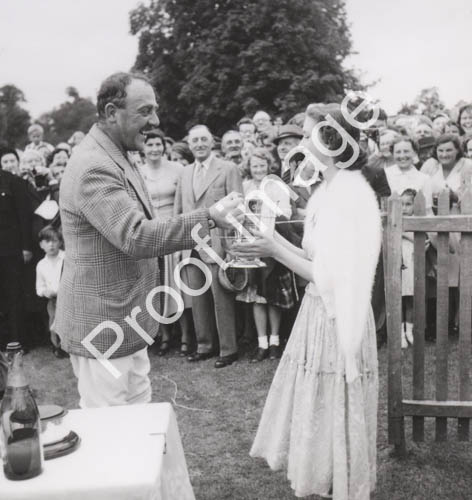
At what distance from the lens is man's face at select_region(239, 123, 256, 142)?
9.45 m

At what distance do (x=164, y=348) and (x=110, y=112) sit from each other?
410 centimetres

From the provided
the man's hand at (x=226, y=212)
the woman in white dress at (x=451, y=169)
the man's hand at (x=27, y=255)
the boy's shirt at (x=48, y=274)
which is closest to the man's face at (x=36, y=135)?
the man's hand at (x=27, y=255)

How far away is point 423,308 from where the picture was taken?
3.89m

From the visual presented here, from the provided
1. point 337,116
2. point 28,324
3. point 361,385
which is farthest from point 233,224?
point 28,324

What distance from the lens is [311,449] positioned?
123 inches

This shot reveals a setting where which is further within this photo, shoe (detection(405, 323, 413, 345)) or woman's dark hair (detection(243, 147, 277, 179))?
shoe (detection(405, 323, 413, 345))

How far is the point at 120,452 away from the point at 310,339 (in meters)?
1.33

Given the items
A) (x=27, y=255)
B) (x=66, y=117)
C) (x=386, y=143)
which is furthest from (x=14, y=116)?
(x=386, y=143)

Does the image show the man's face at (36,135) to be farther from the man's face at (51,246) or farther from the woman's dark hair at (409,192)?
the woman's dark hair at (409,192)

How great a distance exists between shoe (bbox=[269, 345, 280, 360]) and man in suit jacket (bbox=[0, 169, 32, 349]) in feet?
9.96

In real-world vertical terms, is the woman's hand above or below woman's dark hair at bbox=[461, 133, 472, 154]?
below

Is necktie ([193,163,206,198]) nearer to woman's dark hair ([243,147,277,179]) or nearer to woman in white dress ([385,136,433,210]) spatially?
woman's dark hair ([243,147,277,179])

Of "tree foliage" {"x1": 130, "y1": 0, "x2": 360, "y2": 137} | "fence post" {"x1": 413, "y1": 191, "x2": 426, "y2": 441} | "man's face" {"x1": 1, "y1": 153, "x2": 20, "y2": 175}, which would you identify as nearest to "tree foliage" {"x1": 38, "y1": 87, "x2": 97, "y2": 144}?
"tree foliage" {"x1": 130, "y1": 0, "x2": 360, "y2": 137}

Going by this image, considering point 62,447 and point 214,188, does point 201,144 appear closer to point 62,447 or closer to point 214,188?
point 214,188
